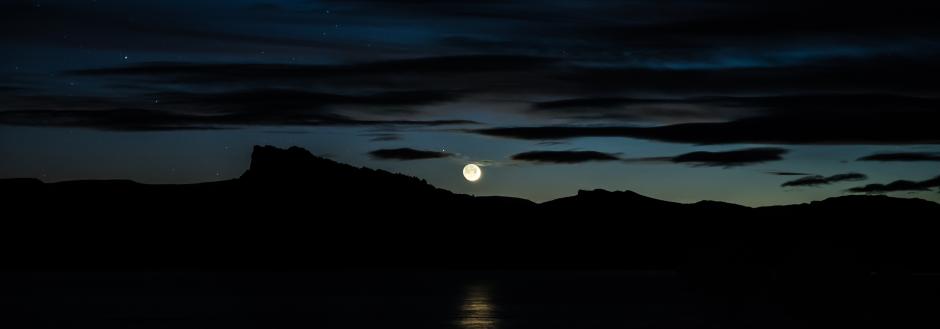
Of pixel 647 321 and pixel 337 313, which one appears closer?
pixel 647 321

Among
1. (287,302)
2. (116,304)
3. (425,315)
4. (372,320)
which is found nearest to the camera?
(372,320)

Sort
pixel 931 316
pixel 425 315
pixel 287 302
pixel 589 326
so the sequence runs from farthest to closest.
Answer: pixel 287 302, pixel 931 316, pixel 425 315, pixel 589 326

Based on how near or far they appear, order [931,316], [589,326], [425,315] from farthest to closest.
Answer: [931,316] < [425,315] < [589,326]

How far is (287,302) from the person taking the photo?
19538cm

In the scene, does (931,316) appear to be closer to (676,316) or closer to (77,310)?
(676,316)

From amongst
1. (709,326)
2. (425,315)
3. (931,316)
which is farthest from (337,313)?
(931,316)

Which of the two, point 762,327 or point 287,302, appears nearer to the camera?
point 762,327

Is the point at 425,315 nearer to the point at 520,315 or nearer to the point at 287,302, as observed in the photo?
the point at 520,315

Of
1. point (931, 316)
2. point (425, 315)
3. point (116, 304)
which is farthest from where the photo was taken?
point (116, 304)

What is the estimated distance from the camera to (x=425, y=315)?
518 ft

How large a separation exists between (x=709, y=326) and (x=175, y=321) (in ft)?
197

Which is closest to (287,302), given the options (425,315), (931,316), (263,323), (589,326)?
(425,315)

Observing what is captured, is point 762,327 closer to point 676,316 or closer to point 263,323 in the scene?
point 676,316

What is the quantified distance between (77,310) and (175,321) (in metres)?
31.3
